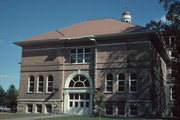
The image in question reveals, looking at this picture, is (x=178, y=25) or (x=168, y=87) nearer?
(x=178, y=25)

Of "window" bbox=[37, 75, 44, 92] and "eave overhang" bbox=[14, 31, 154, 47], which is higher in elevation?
"eave overhang" bbox=[14, 31, 154, 47]

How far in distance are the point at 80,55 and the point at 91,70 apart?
2406 millimetres

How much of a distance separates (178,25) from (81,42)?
11138 millimetres

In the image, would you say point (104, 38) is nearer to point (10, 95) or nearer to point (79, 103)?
point (79, 103)

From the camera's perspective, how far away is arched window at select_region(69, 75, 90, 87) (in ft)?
106

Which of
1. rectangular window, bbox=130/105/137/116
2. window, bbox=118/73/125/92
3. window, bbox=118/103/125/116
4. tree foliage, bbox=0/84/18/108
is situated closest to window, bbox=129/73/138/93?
window, bbox=118/73/125/92

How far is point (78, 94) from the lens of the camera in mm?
32406

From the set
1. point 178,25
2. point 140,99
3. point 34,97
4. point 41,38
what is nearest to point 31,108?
point 34,97

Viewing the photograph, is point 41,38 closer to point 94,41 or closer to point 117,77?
point 94,41

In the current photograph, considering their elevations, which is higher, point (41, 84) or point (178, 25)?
point (178, 25)

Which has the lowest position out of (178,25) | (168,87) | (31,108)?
(31,108)

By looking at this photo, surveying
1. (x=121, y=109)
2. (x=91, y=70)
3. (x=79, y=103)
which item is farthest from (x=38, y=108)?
(x=121, y=109)

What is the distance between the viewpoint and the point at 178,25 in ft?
98.4

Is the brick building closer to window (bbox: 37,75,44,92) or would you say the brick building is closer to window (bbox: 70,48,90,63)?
window (bbox: 70,48,90,63)
